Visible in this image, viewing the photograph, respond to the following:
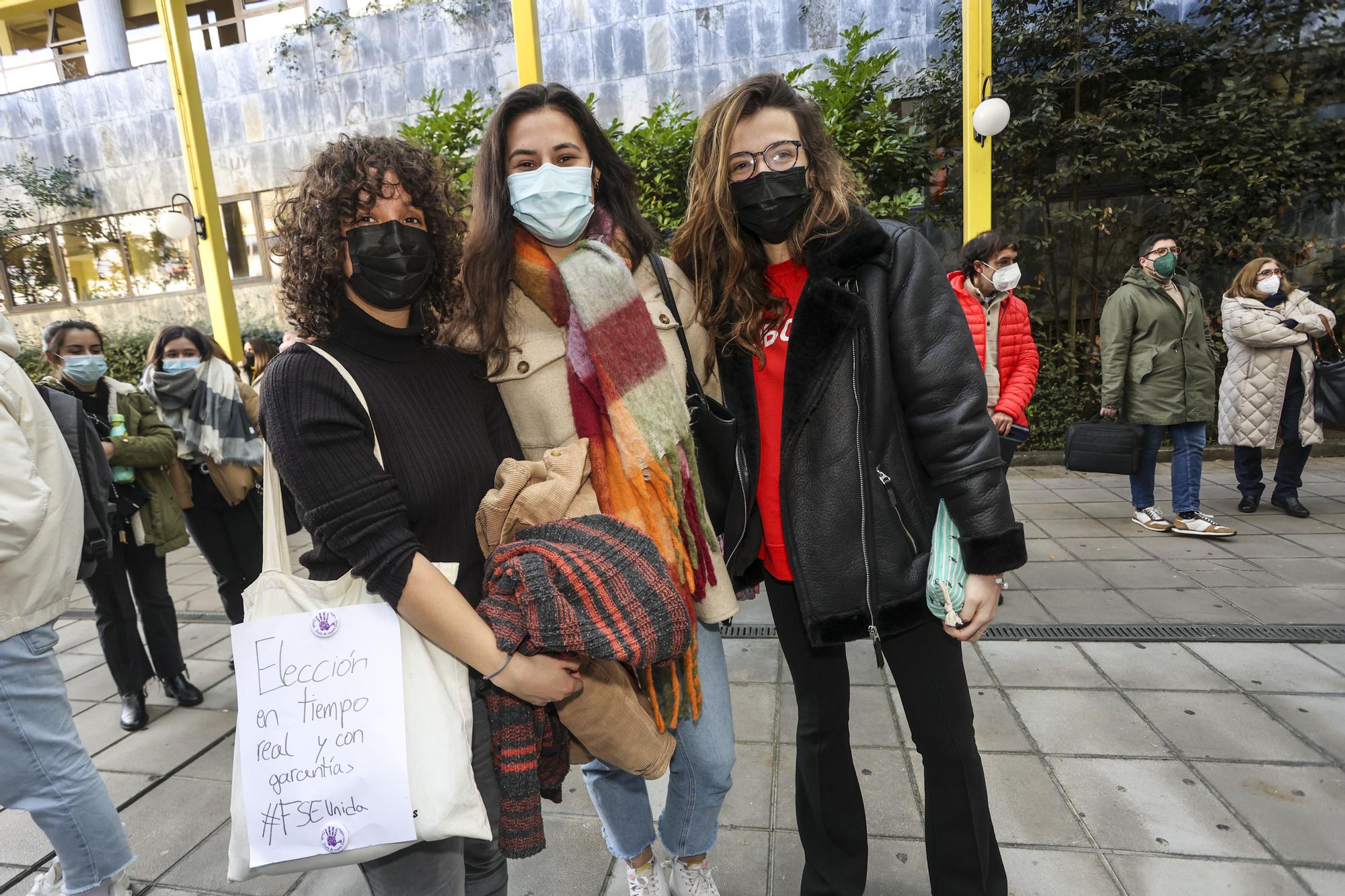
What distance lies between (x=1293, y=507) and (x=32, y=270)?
57.0 ft

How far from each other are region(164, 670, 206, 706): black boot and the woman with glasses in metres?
3.19

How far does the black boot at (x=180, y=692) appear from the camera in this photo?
11.5ft

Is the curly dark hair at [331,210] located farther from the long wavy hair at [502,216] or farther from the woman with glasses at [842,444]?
the woman with glasses at [842,444]

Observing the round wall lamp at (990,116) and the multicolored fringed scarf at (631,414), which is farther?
the round wall lamp at (990,116)

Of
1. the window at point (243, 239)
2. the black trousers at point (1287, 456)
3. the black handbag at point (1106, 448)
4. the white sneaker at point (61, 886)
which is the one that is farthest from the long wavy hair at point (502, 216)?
the window at point (243, 239)

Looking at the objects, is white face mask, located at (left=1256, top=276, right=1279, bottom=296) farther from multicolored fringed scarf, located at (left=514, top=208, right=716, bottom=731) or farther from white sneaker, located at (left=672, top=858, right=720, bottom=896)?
white sneaker, located at (left=672, top=858, right=720, bottom=896)

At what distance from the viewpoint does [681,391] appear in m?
1.66

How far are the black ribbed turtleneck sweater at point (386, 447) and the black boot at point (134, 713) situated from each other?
2.87 metres

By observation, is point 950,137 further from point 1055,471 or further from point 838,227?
point 838,227

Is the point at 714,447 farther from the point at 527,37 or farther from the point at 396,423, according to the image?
the point at 527,37

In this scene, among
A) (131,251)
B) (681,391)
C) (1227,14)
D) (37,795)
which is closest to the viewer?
(681,391)

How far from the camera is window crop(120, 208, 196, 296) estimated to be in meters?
11.2

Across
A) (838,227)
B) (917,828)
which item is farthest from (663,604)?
(917,828)

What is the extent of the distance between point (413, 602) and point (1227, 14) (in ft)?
33.4
